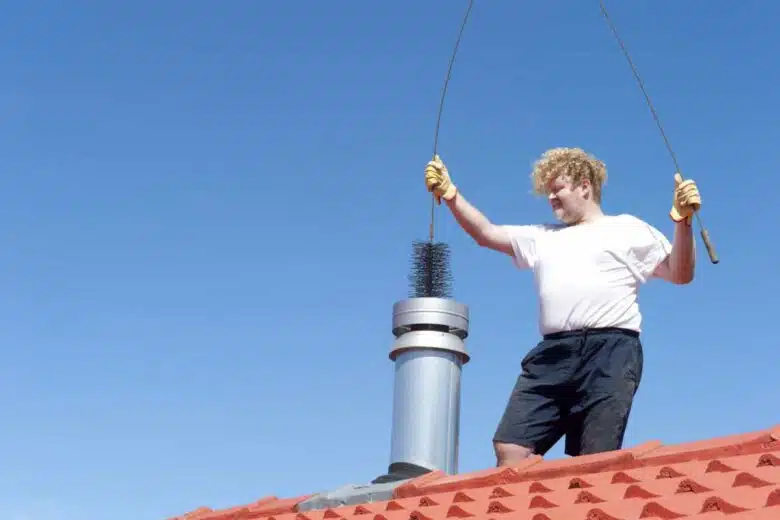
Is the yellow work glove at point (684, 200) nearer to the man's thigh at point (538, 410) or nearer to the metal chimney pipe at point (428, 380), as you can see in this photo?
the man's thigh at point (538, 410)

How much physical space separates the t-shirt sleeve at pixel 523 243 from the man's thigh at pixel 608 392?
1.62 feet

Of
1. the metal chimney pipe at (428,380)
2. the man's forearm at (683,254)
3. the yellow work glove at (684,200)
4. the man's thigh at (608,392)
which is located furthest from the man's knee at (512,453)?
the metal chimney pipe at (428,380)

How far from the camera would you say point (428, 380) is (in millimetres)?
6121

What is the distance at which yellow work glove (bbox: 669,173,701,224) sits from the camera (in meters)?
4.42

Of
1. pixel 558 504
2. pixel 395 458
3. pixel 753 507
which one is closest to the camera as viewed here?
pixel 753 507

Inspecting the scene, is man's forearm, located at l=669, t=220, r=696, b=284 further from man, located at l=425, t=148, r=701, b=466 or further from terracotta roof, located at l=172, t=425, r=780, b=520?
terracotta roof, located at l=172, t=425, r=780, b=520

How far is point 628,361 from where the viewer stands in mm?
4574

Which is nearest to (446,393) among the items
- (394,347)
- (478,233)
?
(394,347)

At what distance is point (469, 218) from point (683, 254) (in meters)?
0.87

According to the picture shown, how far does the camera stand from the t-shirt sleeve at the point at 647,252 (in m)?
4.77

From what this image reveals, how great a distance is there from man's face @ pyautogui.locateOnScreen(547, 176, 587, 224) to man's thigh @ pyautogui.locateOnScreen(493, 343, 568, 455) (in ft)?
1.86

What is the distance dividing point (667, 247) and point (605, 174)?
438mm

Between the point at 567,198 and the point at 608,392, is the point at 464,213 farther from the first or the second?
the point at 608,392

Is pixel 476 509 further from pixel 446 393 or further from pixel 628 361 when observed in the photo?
pixel 446 393
